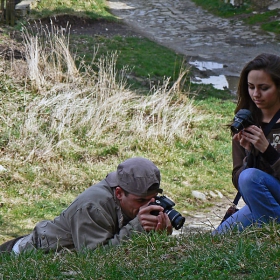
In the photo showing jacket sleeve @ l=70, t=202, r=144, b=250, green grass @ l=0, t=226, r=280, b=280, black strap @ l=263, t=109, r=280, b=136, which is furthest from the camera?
black strap @ l=263, t=109, r=280, b=136

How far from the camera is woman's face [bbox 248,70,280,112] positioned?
4.69m

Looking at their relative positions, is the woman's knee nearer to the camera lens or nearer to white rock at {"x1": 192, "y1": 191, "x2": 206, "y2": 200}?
the camera lens

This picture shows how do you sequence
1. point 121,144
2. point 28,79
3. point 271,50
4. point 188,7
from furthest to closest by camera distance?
1. point 188,7
2. point 271,50
3. point 28,79
4. point 121,144

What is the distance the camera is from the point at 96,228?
4188 millimetres

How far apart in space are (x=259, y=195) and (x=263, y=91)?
2.56 ft

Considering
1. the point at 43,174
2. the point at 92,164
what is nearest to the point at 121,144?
the point at 92,164

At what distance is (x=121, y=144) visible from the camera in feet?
30.4

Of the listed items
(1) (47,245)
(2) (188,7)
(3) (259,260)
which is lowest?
(2) (188,7)

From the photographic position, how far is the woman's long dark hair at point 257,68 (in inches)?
185

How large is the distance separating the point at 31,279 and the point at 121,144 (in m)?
5.62

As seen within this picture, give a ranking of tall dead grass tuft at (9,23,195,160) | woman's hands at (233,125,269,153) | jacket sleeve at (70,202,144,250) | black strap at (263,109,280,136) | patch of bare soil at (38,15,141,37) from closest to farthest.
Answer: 1. jacket sleeve at (70,202,144,250)
2. woman's hands at (233,125,269,153)
3. black strap at (263,109,280,136)
4. tall dead grass tuft at (9,23,195,160)
5. patch of bare soil at (38,15,141,37)

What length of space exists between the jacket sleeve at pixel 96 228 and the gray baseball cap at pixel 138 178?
21 cm

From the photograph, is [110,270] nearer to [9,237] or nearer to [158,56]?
[9,237]

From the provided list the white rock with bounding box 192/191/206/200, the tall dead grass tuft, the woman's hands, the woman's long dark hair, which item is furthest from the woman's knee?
the tall dead grass tuft
